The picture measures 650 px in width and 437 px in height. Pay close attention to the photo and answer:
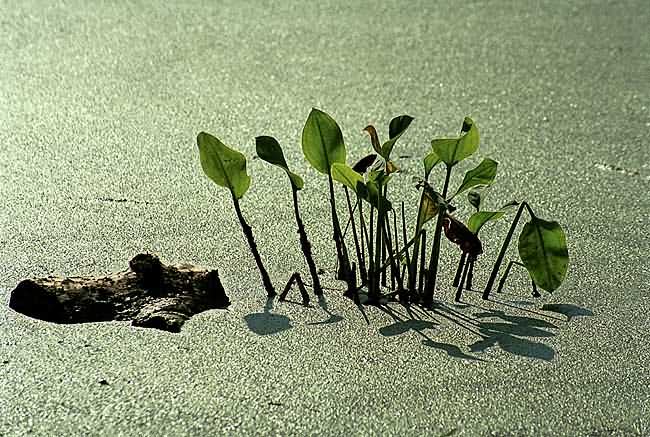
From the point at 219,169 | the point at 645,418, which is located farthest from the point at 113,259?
the point at 645,418

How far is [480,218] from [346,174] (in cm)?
16

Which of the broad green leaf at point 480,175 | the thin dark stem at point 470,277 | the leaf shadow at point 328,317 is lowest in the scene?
the leaf shadow at point 328,317

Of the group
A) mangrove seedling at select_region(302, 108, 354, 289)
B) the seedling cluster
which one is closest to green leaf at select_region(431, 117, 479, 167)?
the seedling cluster

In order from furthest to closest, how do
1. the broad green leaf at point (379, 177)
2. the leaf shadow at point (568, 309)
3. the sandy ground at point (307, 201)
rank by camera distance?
the leaf shadow at point (568, 309) → the broad green leaf at point (379, 177) → the sandy ground at point (307, 201)

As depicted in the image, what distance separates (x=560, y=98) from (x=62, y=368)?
1.37m

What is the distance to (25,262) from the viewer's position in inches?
56.7

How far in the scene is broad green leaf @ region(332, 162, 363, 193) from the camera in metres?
1.24

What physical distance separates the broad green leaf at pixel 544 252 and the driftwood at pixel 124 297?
35cm

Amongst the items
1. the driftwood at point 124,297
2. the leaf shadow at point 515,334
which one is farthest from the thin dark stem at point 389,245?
the driftwood at point 124,297

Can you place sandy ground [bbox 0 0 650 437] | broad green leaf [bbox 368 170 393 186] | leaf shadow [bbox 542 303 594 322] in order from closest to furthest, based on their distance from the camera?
sandy ground [bbox 0 0 650 437]
broad green leaf [bbox 368 170 393 186]
leaf shadow [bbox 542 303 594 322]

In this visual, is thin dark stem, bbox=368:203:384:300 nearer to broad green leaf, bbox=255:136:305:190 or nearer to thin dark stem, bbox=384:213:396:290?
thin dark stem, bbox=384:213:396:290

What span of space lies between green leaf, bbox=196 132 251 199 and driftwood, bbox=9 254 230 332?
0.11 meters

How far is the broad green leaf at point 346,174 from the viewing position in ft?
4.07

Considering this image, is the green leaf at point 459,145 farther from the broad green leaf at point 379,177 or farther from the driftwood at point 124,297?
the driftwood at point 124,297
